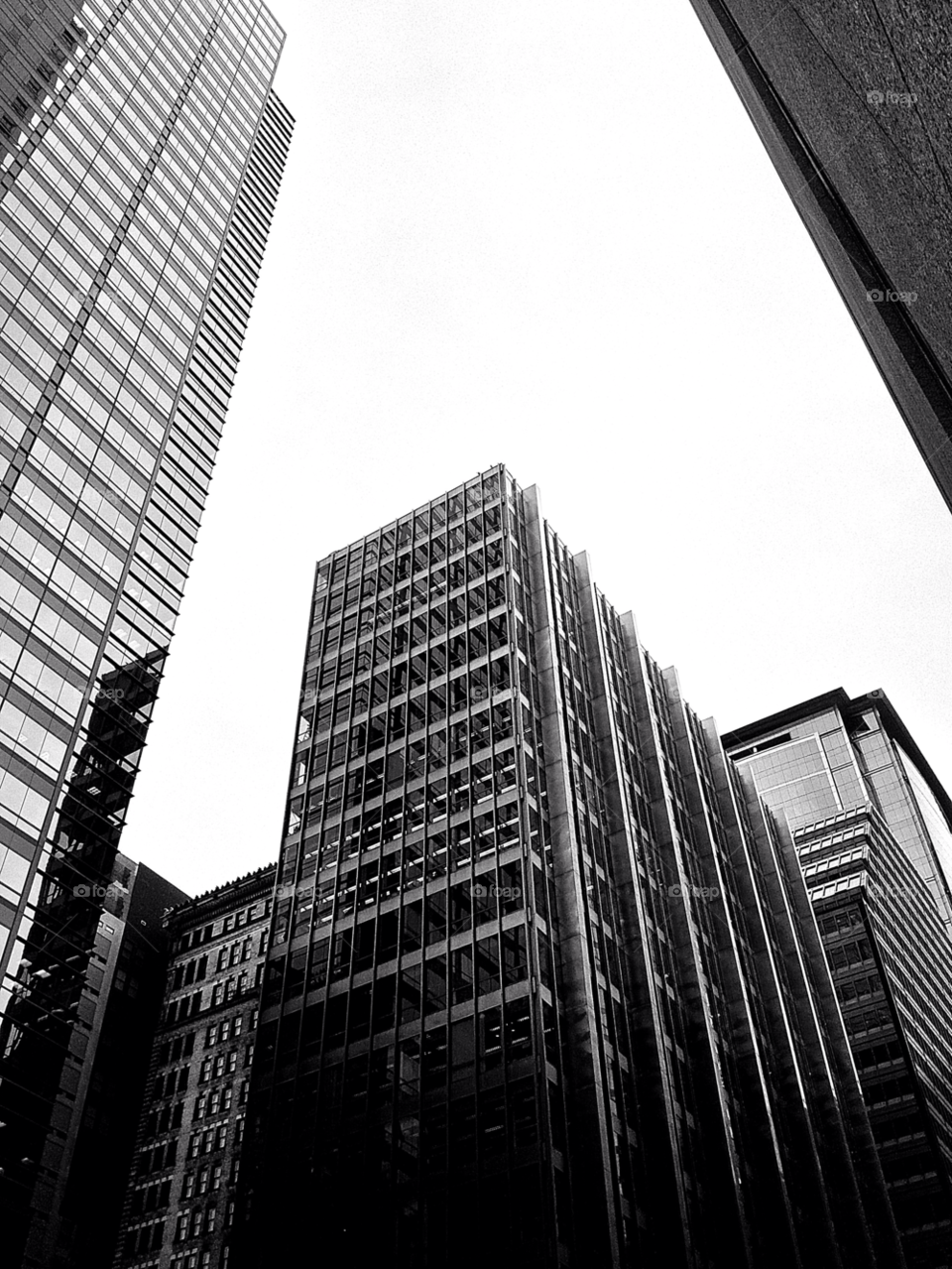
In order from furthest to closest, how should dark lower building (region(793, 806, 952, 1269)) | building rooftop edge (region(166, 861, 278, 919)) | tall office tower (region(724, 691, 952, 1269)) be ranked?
building rooftop edge (region(166, 861, 278, 919)), tall office tower (region(724, 691, 952, 1269)), dark lower building (region(793, 806, 952, 1269))

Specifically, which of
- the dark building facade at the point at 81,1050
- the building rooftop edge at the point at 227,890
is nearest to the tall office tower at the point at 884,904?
the building rooftop edge at the point at 227,890

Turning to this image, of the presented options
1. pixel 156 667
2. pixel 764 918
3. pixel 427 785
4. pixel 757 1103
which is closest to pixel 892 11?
pixel 156 667

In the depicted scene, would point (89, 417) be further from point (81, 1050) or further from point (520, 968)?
point (81, 1050)

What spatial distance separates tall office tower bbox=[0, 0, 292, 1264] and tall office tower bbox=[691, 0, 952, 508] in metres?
42.0

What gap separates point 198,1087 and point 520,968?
49.4m

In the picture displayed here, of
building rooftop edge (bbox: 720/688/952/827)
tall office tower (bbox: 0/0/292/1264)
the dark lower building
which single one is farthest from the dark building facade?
building rooftop edge (bbox: 720/688/952/827)

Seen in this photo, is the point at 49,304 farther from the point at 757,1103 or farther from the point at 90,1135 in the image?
the point at 90,1135

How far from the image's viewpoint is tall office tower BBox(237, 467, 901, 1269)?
5312cm

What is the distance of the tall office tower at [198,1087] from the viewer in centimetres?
8306

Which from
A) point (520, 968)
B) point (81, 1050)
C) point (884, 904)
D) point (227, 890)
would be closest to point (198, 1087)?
point (81, 1050)

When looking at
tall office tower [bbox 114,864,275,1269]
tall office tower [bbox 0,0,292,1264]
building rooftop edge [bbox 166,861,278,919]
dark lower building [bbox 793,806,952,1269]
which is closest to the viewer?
tall office tower [bbox 0,0,292,1264]

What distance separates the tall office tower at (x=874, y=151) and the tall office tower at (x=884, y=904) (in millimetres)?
95325

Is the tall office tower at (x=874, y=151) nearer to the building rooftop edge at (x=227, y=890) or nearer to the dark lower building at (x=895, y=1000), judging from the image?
the building rooftop edge at (x=227, y=890)

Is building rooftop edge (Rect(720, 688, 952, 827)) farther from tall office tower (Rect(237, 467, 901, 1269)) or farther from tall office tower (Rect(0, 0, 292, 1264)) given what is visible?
tall office tower (Rect(0, 0, 292, 1264))
